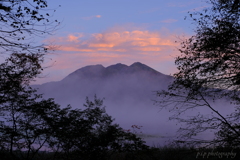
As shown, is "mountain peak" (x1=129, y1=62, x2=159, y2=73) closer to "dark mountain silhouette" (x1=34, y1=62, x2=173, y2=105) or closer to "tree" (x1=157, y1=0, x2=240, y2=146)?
"dark mountain silhouette" (x1=34, y1=62, x2=173, y2=105)

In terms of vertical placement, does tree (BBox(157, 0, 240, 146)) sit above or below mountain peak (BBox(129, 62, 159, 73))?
below

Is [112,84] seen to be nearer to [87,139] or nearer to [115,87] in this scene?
[115,87]

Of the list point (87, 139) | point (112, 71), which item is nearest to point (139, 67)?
point (112, 71)

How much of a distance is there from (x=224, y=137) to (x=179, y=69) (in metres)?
3.02

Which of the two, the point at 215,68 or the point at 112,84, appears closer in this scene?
the point at 215,68

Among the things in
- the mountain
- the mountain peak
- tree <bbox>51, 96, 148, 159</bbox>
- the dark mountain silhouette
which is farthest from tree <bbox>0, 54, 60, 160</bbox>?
the mountain peak

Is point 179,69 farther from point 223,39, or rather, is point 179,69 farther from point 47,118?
point 47,118

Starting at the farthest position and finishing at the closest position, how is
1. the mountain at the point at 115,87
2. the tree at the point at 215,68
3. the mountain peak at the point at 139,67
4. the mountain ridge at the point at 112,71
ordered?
the mountain peak at the point at 139,67, the mountain ridge at the point at 112,71, the mountain at the point at 115,87, the tree at the point at 215,68

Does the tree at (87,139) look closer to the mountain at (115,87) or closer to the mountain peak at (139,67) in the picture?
the mountain at (115,87)

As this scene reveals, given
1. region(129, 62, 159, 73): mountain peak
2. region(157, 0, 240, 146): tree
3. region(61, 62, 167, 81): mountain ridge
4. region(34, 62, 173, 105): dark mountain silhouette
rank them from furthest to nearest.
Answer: region(129, 62, 159, 73): mountain peak → region(61, 62, 167, 81): mountain ridge → region(34, 62, 173, 105): dark mountain silhouette → region(157, 0, 240, 146): tree

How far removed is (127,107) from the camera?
162 metres

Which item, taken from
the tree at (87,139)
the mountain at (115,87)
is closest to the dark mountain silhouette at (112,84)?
the mountain at (115,87)

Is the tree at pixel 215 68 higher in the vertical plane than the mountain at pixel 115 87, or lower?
lower

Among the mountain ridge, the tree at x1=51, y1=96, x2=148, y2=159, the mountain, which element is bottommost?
the tree at x1=51, y1=96, x2=148, y2=159
